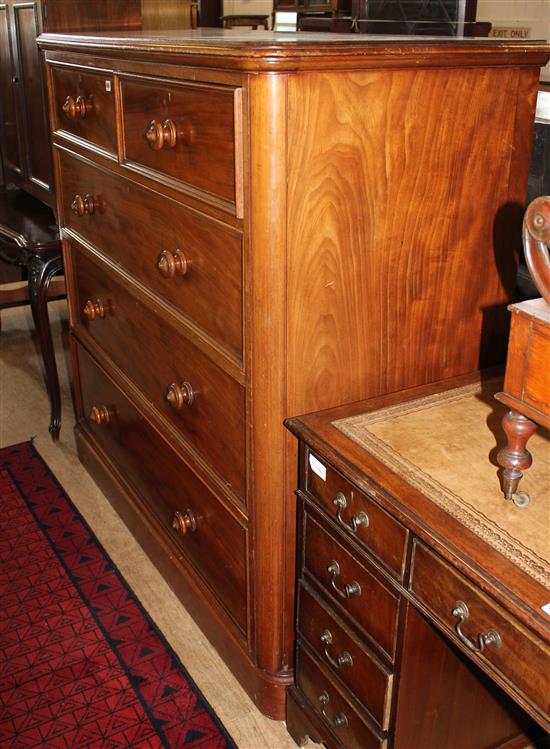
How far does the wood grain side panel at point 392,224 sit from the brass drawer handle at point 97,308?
103 cm

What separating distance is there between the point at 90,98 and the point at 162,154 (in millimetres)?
533

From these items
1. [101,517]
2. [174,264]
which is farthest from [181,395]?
[101,517]

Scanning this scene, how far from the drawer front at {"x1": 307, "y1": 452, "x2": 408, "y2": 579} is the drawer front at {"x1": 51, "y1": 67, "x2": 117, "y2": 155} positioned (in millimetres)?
1073

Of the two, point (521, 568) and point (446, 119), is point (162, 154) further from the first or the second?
point (521, 568)

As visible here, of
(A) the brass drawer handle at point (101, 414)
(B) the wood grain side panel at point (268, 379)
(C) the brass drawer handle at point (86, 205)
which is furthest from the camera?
(A) the brass drawer handle at point (101, 414)

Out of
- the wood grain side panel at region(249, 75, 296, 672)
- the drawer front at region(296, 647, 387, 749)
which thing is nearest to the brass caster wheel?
the wood grain side panel at region(249, 75, 296, 672)

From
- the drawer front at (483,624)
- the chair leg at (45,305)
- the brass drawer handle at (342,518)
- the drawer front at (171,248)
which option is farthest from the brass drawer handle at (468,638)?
the chair leg at (45,305)

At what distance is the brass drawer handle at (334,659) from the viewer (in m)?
1.67

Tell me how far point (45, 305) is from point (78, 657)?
1.44 m

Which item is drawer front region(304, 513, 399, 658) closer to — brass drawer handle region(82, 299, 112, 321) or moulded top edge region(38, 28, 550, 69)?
moulded top edge region(38, 28, 550, 69)

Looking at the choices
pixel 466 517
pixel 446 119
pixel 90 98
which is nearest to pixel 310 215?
pixel 446 119

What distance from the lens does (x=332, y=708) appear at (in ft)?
5.87

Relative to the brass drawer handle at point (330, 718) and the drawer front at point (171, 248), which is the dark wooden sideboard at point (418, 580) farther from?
the drawer front at point (171, 248)

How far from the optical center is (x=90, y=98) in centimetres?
221
